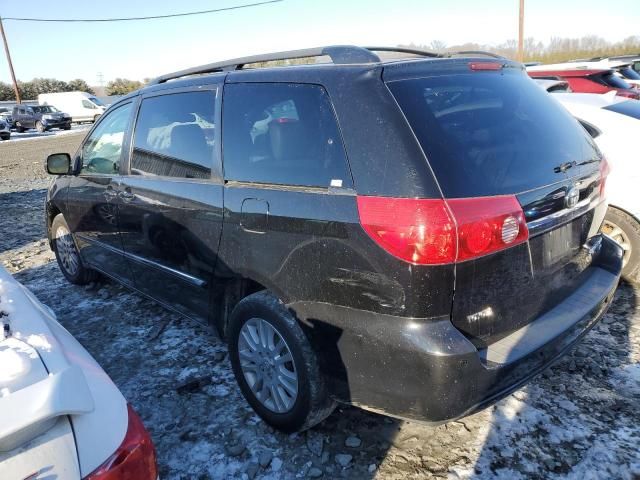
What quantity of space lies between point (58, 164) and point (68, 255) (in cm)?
102

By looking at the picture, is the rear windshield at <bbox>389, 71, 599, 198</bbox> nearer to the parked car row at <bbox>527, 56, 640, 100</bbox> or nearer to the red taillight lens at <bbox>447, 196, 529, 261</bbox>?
the red taillight lens at <bbox>447, 196, 529, 261</bbox>

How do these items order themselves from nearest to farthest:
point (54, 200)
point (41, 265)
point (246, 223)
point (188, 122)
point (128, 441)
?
point (128, 441), point (246, 223), point (188, 122), point (54, 200), point (41, 265)

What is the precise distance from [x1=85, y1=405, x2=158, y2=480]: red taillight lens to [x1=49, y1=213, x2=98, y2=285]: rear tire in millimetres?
3578

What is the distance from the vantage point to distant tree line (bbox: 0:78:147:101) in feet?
169

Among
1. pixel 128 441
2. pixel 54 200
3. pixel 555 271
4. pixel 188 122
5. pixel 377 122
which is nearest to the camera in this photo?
pixel 128 441

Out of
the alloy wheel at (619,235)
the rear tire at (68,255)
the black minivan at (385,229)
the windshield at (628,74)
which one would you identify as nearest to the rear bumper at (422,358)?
the black minivan at (385,229)

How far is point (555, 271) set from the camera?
91.7 inches

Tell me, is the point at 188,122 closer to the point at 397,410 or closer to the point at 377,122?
the point at 377,122

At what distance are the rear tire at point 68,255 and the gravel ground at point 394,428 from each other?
125cm

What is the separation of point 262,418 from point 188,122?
1.81 meters

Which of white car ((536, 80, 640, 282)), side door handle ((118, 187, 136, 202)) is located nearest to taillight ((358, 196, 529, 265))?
side door handle ((118, 187, 136, 202))

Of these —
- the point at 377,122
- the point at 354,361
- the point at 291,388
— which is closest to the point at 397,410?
the point at 354,361

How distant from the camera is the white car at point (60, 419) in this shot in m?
1.21

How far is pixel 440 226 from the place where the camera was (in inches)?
72.1
